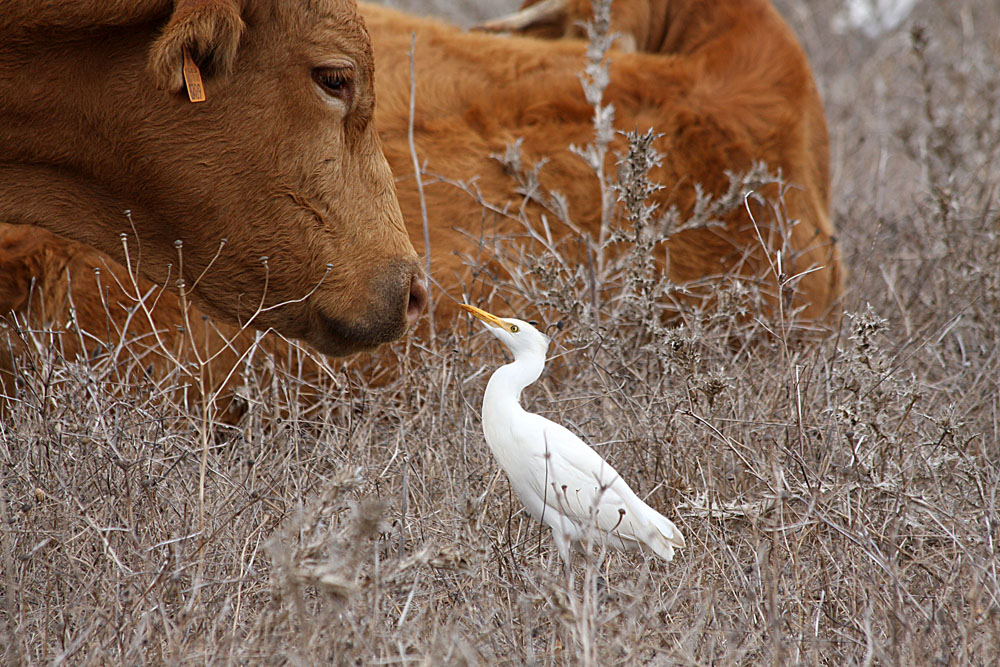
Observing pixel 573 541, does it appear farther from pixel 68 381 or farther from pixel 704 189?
pixel 704 189

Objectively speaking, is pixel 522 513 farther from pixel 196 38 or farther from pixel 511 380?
pixel 196 38

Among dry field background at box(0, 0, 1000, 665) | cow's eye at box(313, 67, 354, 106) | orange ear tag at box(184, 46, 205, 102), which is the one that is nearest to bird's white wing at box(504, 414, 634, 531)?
dry field background at box(0, 0, 1000, 665)

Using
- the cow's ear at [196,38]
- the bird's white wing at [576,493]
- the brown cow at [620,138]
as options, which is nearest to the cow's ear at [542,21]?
the brown cow at [620,138]

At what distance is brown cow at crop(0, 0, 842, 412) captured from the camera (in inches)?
168

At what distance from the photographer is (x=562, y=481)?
263cm

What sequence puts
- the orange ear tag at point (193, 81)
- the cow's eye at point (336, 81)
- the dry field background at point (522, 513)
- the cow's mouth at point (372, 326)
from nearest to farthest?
the dry field background at point (522, 513)
the orange ear tag at point (193, 81)
the cow's eye at point (336, 81)
the cow's mouth at point (372, 326)

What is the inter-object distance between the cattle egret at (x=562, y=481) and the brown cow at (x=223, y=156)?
54 centimetres

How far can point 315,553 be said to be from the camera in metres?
2.16

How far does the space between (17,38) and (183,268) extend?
710mm

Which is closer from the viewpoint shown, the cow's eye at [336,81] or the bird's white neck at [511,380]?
the bird's white neck at [511,380]

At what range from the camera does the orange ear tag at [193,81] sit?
266 cm

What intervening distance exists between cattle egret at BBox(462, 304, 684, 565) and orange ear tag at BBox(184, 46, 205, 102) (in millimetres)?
822

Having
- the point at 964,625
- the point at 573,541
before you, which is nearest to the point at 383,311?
the point at 573,541

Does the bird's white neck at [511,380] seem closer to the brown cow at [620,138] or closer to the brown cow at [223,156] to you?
the brown cow at [223,156]
